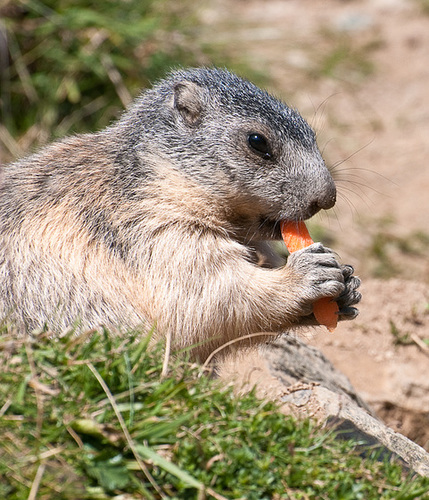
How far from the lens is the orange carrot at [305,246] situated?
4.33 m

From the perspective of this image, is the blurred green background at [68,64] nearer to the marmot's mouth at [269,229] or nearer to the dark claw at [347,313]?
the marmot's mouth at [269,229]

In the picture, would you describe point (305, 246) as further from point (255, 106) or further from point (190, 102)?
point (190, 102)

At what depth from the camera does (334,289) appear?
422 centimetres

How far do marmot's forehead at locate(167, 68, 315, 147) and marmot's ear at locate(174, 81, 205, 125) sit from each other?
0.28 feet

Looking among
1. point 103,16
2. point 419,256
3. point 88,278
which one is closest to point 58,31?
point 103,16

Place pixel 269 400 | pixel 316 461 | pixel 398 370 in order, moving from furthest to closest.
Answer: pixel 398 370, pixel 269 400, pixel 316 461

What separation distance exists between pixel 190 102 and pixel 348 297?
1490 millimetres

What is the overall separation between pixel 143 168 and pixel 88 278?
2.50 feet

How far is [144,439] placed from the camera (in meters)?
3.07

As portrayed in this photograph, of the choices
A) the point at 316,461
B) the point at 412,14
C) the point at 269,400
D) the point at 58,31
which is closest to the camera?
the point at 316,461

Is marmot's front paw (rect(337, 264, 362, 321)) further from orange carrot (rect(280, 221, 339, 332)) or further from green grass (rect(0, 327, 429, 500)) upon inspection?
green grass (rect(0, 327, 429, 500))

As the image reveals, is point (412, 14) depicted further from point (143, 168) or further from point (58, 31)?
point (143, 168)

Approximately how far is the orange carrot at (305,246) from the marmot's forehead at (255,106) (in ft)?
1.62

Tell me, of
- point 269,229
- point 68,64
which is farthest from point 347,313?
point 68,64
